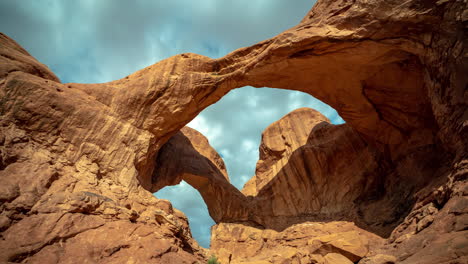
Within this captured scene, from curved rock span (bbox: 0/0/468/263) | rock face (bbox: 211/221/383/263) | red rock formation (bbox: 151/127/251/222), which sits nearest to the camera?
curved rock span (bbox: 0/0/468/263)

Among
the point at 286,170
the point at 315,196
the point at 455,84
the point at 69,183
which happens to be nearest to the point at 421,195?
the point at 455,84

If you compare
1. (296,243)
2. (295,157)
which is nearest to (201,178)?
(295,157)

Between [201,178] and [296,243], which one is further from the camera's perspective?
[201,178]

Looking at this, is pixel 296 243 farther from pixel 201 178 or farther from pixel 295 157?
pixel 201 178

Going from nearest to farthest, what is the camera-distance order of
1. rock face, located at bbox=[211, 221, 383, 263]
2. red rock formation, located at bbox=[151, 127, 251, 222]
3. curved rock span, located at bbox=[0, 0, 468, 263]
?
curved rock span, located at bbox=[0, 0, 468, 263]
rock face, located at bbox=[211, 221, 383, 263]
red rock formation, located at bbox=[151, 127, 251, 222]

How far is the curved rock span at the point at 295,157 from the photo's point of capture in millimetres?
7184

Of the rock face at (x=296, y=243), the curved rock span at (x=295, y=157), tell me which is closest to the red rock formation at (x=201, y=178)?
the curved rock span at (x=295, y=157)

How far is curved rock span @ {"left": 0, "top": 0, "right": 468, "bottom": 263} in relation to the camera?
23.6 ft

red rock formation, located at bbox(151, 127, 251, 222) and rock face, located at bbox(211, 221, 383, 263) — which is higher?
red rock formation, located at bbox(151, 127, 251, 222)

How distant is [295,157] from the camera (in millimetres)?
17359

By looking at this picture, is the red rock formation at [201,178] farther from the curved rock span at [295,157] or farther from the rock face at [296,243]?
the rock face at [296,243]

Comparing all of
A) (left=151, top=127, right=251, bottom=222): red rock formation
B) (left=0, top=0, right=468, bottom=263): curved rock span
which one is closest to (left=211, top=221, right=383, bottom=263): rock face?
(left=0, top=0, right=468, bottom=263): curved rock span

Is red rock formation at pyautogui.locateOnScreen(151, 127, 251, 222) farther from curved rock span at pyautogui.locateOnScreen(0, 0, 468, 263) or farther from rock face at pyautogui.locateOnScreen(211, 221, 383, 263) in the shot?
rock face at pyautogui.locateOnScreen(211, 221, 383, 263)

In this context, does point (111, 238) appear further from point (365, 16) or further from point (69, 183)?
point (365, 16)
